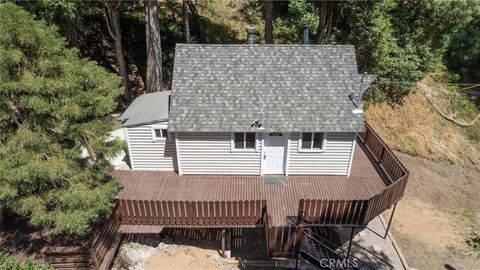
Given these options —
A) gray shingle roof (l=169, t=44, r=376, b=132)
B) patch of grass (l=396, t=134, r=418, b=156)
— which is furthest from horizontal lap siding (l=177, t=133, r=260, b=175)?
patch of grass (l=396, t=134, r=418, b=156)

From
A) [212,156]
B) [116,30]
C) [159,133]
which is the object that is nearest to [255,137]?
[212,156]

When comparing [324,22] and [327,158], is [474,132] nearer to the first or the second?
[324,22]

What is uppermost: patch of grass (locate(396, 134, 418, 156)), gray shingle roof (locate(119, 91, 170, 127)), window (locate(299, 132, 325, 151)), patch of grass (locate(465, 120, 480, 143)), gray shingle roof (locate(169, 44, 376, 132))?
gray shingle roof (locate(169, 44, 376, 132))

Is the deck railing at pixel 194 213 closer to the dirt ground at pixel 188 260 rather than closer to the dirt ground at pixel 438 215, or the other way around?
the dirt ground at pixel 188 260

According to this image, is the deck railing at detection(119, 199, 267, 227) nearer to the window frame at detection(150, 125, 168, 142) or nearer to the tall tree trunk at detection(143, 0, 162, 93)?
the window frame at detection(150, 125, 168, 142)

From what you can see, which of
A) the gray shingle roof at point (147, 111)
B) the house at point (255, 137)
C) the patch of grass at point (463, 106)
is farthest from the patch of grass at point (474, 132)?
the gray shingle roof at point (147, 111)
